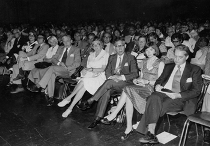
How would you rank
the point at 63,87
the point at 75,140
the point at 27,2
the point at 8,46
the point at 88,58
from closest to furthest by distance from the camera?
the point at 75,140 < the point at 88,58 < the point at 63,87 < the point at 8,46 < the point at 27,2

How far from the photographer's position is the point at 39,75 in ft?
15.1

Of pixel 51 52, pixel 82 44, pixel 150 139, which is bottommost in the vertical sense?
pixel 150 139

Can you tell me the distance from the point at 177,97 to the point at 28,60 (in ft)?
11.7

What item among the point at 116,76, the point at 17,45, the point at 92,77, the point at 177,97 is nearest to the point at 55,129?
the point at 92,77

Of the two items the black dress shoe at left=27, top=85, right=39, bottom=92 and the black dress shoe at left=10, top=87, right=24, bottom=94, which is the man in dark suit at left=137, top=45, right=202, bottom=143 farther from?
the black dress shoe at left=10, top=87, right=24, bottom=94

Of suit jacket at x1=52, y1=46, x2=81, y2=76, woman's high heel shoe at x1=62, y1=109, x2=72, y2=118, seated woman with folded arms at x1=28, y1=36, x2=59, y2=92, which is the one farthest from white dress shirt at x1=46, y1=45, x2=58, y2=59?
woman's high heel shoe at x1=62, y1=109, x2=72, y2=118

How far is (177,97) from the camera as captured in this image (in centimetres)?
282

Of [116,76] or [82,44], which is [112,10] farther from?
[116,76]

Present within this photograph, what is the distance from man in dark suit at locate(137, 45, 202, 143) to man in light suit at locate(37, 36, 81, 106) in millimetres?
2001

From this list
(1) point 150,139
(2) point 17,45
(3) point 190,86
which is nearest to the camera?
(1) point 150,139

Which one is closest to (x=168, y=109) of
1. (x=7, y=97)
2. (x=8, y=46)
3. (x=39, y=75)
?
(x=39, y=75)

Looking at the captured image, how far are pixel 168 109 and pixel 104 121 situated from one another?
38.4 inches

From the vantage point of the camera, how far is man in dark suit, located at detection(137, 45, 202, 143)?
2768 mm

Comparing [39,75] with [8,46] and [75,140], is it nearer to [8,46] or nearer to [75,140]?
[75,140]
